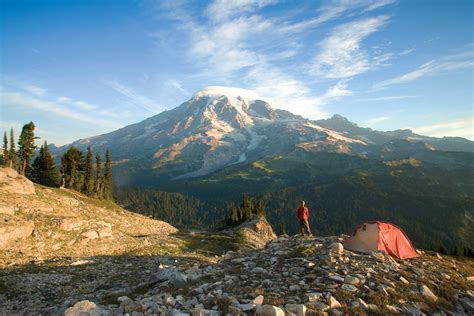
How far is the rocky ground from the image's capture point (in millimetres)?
11758

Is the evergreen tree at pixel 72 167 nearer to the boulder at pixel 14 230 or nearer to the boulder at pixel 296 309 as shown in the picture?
the boulder at pixel 14 230

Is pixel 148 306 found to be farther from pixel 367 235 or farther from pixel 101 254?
pixel 101 254

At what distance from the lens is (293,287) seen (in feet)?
44.2

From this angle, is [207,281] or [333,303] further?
[207,281]

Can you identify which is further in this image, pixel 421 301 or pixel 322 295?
pixel 421 301

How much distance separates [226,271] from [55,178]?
87.9m

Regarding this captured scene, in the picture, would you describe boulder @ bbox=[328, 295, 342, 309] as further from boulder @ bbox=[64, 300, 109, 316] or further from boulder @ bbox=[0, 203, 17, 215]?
boulder @ bbox=[0, 203, 17, 215]

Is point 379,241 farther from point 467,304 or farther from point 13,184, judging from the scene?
point 13,184

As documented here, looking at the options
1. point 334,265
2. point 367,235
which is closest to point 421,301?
point 334,265

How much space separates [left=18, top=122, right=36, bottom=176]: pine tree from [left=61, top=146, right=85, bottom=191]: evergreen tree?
8.11 m

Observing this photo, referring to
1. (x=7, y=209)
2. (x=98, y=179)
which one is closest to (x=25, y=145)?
(x=98, y=179)

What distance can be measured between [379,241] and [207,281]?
12.0 meters

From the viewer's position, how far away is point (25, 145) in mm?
80938

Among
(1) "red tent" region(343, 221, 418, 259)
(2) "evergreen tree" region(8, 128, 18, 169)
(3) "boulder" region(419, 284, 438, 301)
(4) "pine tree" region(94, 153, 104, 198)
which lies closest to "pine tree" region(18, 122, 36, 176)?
(2) "evergreen tree" region(8, 128, 18, 169)
